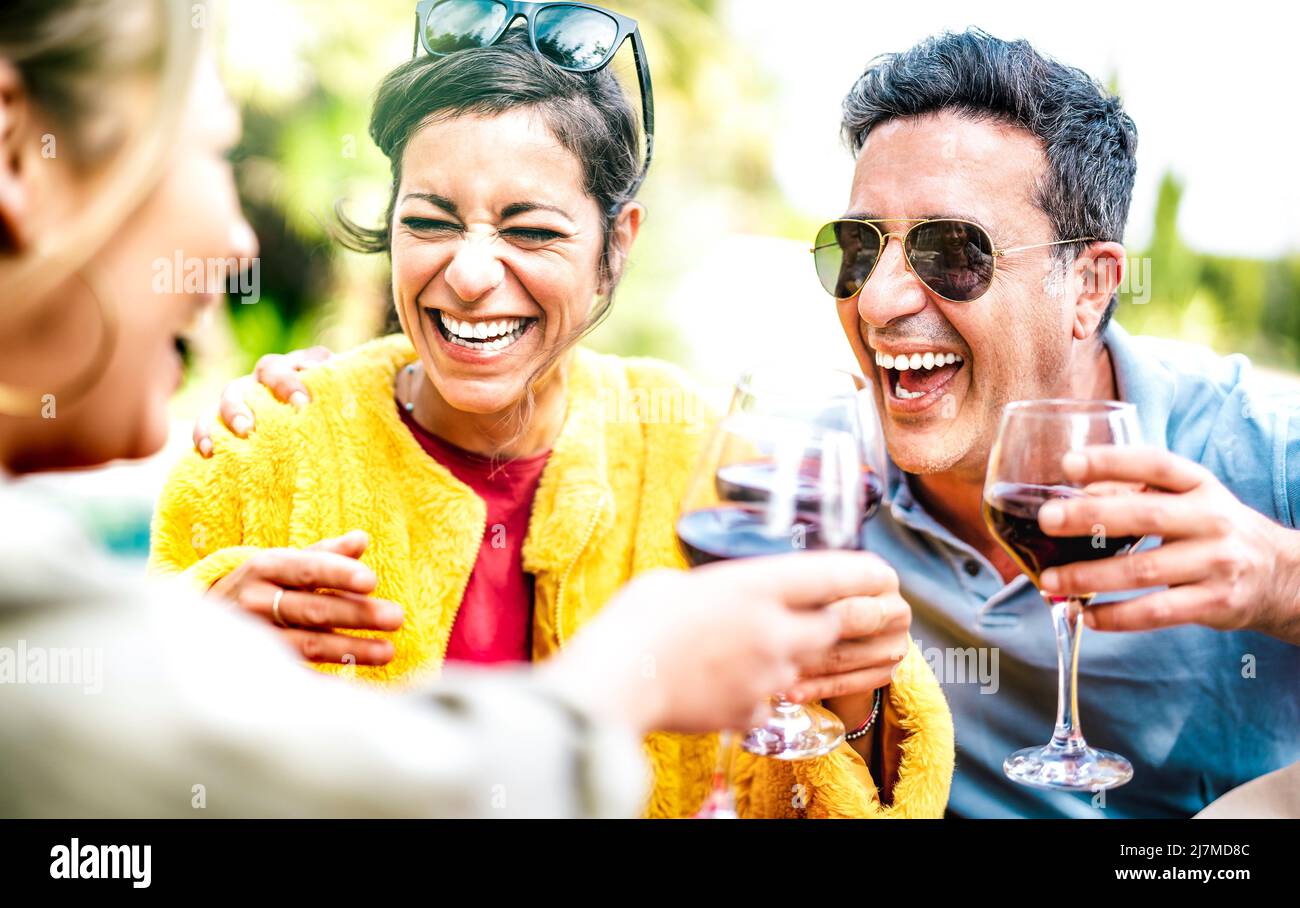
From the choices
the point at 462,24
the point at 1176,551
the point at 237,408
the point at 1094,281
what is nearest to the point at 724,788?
the point at 1176,551

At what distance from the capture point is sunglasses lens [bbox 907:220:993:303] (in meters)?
1.72

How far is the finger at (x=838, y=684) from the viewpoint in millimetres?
→ 1344

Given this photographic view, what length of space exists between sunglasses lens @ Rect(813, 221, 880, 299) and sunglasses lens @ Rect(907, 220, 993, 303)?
0.20 feet

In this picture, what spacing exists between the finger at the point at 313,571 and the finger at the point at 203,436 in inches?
10.5

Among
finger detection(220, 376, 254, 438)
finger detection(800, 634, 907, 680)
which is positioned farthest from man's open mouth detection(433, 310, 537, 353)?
finger detection(800, 634, 907, 680)

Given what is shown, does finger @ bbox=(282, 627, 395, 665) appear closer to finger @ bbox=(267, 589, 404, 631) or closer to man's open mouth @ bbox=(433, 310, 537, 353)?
finger @ bbox=(267, 589, 404, 631)

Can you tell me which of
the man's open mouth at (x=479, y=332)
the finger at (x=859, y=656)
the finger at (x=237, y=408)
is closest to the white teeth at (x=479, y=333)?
the man's open mouth at (x=479, y=332)

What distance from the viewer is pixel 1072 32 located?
176cm

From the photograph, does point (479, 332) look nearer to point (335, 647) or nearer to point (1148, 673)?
point (335, 647)

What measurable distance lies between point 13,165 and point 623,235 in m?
0.97

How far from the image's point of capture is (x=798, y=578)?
1022mm
